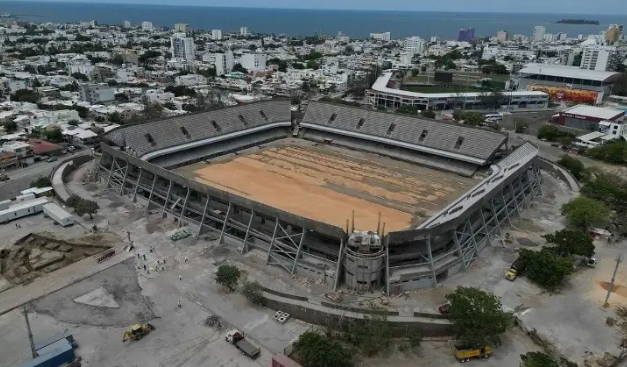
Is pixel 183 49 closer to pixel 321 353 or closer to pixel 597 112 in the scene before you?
pixel 597 112

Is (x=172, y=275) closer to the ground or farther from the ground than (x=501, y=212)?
closer to the ground

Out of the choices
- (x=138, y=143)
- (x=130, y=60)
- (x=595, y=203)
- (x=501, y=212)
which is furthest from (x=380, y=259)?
(x=130, y=60)

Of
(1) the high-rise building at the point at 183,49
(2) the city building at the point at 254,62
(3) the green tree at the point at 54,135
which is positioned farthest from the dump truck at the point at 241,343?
(1) the high-rise building at the point at 183,49

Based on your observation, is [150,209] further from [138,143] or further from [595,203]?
[595,203]

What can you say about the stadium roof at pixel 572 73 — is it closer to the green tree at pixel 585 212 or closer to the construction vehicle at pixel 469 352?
the green tree at pixel 585 212

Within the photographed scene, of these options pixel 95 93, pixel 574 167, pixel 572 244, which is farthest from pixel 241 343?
pixel 95 93
